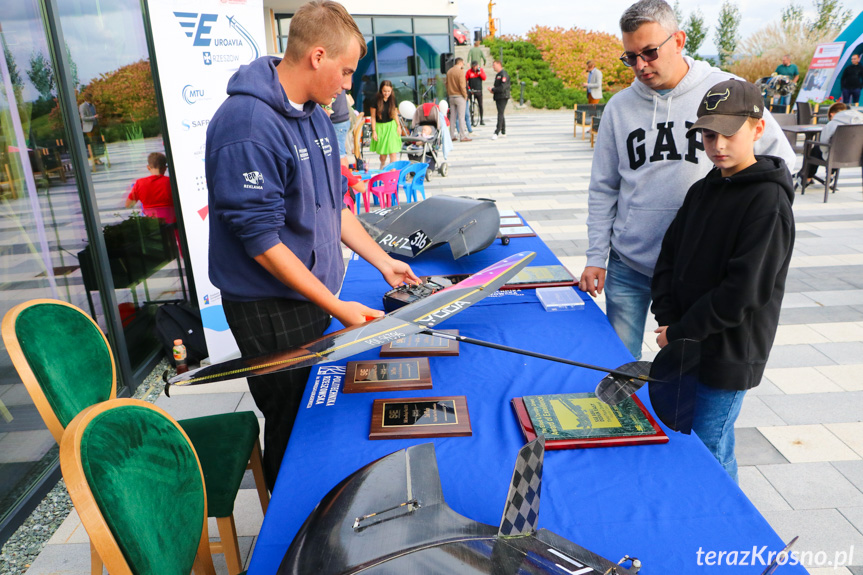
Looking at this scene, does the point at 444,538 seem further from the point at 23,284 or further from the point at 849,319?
the point at 849,319

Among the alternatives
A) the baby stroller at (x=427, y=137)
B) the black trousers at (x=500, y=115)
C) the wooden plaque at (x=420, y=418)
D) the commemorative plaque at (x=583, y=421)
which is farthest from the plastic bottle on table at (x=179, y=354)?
the black trousers at (x=500, y=115)

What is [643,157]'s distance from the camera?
2107mm

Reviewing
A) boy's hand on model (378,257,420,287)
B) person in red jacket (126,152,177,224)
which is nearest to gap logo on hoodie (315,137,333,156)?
boy's hand on model (378,257,420,287)

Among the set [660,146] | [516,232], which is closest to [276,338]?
[660,146]

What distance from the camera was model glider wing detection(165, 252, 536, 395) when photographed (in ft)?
4.30

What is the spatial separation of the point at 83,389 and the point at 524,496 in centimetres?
140

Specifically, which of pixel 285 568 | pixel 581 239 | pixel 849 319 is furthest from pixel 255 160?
pixel 581 239

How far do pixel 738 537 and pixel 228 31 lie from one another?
368 cm

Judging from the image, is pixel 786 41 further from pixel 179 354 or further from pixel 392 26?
pixel 179 354

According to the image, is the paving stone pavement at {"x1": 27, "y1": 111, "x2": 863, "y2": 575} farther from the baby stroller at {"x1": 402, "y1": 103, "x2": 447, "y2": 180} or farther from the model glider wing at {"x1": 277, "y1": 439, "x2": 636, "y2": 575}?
the baby stroller at {"x1": 402, "y1": 103, "x2": 447, "y2": 180}

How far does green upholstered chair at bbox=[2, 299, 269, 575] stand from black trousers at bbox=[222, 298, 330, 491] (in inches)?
5.7

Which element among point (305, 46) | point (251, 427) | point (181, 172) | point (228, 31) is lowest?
point (251, 427)

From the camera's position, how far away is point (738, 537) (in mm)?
1041

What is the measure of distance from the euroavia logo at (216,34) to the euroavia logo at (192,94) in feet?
0.59
